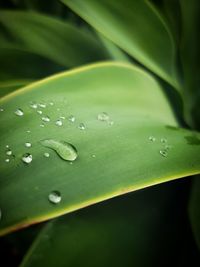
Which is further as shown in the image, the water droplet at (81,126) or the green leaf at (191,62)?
the green leaf at (191,62)

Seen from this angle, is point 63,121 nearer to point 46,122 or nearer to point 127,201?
point 46,122

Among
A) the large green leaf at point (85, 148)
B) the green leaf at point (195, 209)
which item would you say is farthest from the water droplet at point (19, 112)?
the green leaf at point (195, 209)

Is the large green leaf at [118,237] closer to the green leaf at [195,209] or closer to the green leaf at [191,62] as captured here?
the green leaf at [195,209]

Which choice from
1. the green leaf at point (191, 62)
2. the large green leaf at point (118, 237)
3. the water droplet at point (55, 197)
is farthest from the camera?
the green leaf at point (191, 62)

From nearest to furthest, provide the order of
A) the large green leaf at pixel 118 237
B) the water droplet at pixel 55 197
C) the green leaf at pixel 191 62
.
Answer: the water droplet at pixel 55 197, the large green leaf at pixel 118 237, the green leaf at pixel 191 62

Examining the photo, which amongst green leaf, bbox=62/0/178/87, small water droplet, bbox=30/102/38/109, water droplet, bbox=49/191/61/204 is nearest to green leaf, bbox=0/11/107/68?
green leaf, bbox=62/0/178/87

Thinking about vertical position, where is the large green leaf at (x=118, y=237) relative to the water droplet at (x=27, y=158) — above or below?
below

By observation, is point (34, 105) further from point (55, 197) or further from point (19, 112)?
point (55, 197)
